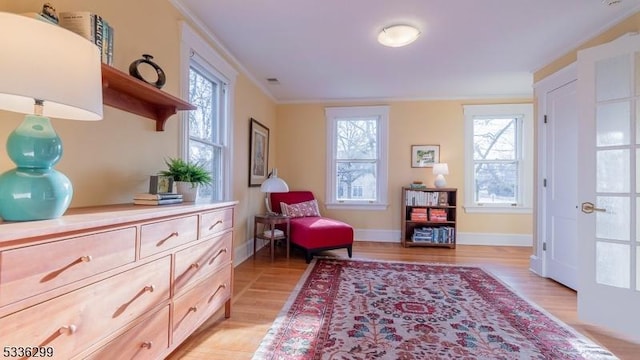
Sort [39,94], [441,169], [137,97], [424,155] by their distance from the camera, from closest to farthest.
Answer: [39,94] < [137,97] < [441,169] < [424,155]

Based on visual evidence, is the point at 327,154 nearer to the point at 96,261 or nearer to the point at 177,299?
the point at 177,299

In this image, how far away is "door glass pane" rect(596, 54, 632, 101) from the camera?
1943mm

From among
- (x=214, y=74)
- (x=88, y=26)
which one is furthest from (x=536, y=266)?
(x=88, y=26)

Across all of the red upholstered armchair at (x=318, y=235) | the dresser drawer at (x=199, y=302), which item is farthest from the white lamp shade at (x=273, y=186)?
the dresser drawer at (x=199, y=302)

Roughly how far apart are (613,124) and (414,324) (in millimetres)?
1989

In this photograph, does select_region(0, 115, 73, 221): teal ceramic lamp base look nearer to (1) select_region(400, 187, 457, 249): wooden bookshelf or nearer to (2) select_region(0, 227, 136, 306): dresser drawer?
(2) select_region(0, 227, 136, 306): dresser drawer

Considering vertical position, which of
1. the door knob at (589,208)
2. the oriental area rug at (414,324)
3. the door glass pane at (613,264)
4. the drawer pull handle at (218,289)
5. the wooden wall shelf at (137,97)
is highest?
the wooden wall shelf at (137,97)

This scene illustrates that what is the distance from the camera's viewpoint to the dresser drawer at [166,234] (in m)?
1.23

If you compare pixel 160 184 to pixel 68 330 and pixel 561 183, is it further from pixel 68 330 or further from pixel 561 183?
pixel 561 183

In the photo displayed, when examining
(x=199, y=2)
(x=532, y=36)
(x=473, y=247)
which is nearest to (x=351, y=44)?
(x=199, y=2)

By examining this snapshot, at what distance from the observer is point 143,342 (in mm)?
1239

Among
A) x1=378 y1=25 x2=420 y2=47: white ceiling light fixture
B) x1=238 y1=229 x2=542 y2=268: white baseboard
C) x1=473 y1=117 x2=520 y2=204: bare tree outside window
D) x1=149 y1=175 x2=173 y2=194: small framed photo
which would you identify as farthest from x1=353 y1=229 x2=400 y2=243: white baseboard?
x1=149 y1=175 x2=173 y2=194: small framed photo

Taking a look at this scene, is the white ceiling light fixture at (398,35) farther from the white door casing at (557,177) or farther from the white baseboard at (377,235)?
the white baseboard at (377,235)

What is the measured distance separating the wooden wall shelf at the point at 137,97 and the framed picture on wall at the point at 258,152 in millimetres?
1818
